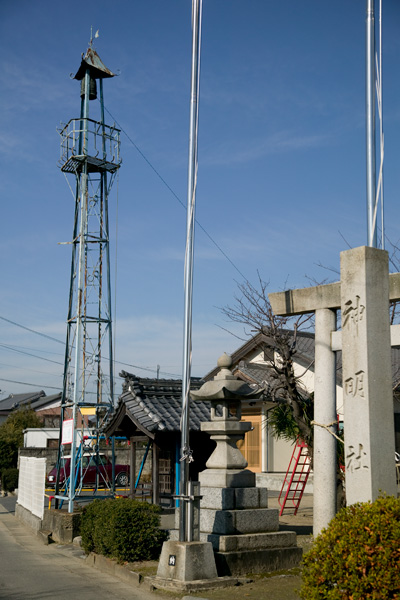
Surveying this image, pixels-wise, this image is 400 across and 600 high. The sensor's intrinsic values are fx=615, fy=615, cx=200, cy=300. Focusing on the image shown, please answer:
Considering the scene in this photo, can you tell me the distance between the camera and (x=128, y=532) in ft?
32.9

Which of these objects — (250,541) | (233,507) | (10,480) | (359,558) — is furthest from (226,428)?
(10,480)

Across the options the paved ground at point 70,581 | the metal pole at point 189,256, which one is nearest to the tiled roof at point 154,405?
the paved ground at point 70,581

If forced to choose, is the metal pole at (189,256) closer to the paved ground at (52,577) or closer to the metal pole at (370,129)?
the paved ground at (52,577)

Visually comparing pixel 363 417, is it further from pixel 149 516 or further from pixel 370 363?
pixel 149 516

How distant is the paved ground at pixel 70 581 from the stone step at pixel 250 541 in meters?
0.46

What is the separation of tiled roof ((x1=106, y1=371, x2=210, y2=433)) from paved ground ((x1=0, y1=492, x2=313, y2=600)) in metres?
2.72

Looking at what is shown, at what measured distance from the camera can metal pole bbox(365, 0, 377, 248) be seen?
7.35 m

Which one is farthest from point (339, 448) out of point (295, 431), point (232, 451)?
point (232, 451)

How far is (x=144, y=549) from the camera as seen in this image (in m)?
10.1

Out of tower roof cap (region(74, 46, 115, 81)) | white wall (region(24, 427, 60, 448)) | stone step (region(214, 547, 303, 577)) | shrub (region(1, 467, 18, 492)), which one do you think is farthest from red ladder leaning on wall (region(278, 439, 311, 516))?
white wall (region(24, 427, 60, 448))

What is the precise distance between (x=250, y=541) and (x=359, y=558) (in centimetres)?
454

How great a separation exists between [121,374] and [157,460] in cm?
294

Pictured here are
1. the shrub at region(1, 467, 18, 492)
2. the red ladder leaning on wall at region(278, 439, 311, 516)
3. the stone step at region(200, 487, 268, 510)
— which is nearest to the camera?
the stone step at region(200, 487, 268, 510)

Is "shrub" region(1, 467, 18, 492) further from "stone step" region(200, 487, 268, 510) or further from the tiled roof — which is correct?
"stone step" region(200, 487, 268, 510)
